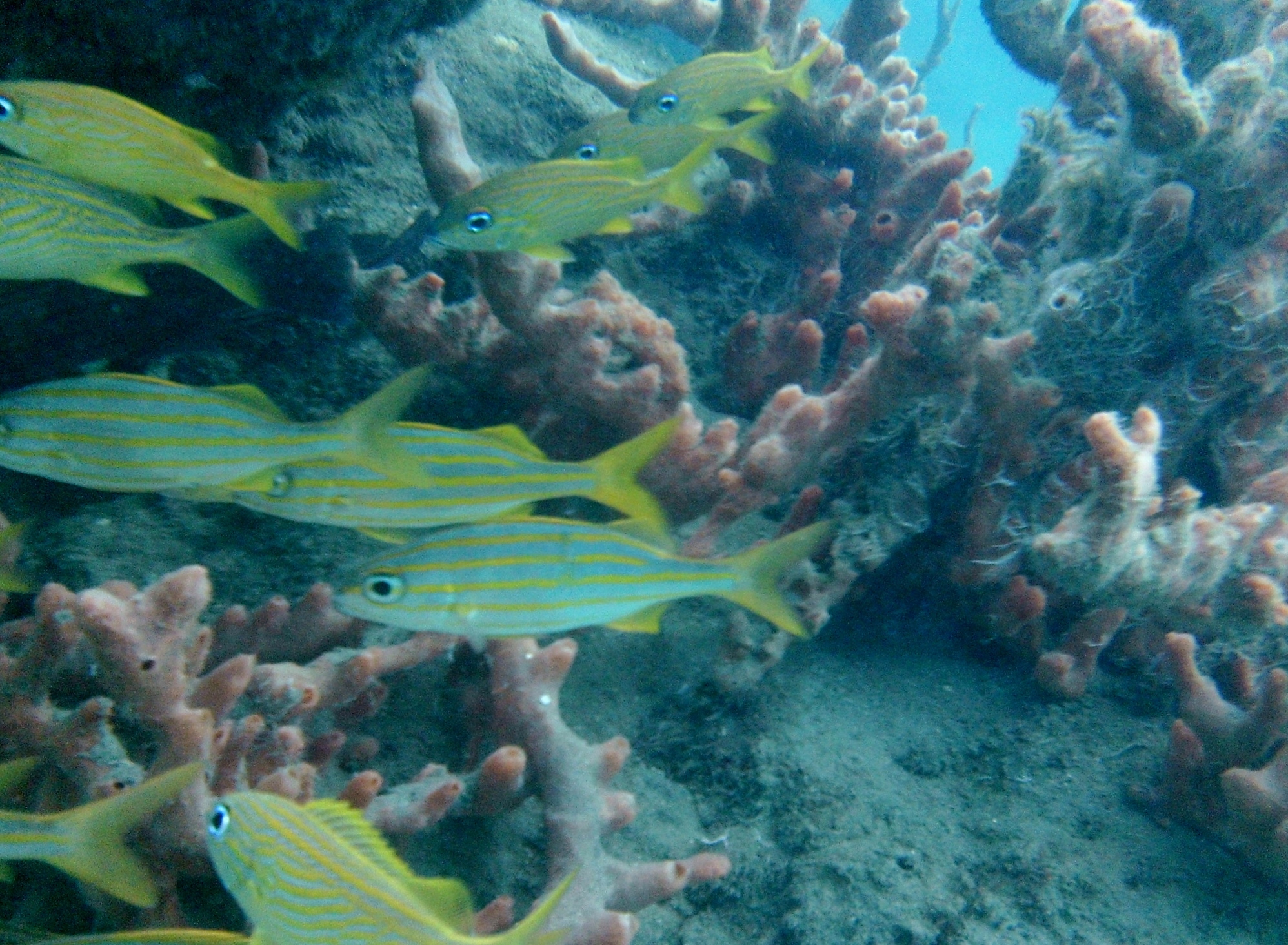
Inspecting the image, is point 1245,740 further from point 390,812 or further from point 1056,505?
point 390,812

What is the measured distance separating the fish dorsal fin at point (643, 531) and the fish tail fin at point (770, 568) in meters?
0.23

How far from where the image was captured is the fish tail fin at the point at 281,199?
2330 mm

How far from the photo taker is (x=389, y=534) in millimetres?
2309

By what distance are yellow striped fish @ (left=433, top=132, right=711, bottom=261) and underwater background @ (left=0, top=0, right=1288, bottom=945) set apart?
0.02 metres

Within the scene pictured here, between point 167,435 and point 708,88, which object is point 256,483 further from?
point 708,88

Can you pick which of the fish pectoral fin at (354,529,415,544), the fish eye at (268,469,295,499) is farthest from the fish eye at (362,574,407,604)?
the fish eye at (268,469,295,499)

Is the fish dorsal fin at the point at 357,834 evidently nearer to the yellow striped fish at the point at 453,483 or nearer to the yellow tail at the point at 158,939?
the yellow tail at the point at 158,939

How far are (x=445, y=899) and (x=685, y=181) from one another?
2757 mm

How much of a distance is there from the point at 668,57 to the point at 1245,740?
7.68 metres

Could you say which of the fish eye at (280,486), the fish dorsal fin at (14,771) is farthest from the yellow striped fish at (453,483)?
A: the fish dorsal fin at (14,771)

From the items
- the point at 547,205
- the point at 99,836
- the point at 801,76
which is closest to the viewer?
the point at 99,836

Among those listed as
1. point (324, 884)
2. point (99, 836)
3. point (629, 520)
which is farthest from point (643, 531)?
point (99, 836)

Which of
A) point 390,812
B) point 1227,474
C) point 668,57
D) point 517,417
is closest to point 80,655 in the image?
point 390,812

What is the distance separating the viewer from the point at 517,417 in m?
3.53
